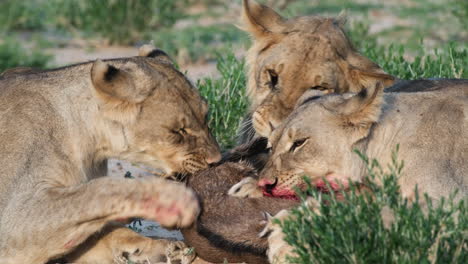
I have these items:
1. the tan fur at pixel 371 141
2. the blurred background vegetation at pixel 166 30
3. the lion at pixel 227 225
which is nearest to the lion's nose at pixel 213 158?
the lion at pixel 227 225

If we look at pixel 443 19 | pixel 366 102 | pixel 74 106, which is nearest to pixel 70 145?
pixel 74 106

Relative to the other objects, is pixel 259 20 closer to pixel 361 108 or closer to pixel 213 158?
pixel 213 158

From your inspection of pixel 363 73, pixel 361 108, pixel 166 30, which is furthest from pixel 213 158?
pixel 166 30

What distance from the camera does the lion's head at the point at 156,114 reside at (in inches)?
213

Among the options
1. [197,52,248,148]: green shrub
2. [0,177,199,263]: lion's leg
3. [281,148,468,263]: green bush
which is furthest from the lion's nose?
[197,52,248,148]: green shrub

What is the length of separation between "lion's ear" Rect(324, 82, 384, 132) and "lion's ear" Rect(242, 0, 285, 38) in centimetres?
156

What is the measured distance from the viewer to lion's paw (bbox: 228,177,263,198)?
18.1 feet

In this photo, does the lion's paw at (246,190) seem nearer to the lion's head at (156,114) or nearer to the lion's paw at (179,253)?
the lion's head at (156,114)

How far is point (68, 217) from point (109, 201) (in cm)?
25

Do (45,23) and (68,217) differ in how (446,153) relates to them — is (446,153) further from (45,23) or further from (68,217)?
(45,23)

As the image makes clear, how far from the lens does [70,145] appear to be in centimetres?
542

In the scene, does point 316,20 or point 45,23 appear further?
point 45,23

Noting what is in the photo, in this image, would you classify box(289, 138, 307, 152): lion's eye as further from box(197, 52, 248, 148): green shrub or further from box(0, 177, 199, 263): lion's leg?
box(197, 52, 248, 148): green shrub

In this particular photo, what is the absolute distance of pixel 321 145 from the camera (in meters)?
5.37
